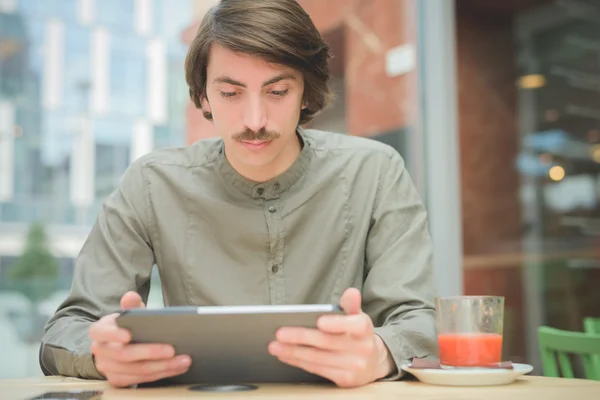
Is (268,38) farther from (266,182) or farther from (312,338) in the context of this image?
(312,338)

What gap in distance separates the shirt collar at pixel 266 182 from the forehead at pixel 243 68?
0.21 meters

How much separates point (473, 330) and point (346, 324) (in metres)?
0.24

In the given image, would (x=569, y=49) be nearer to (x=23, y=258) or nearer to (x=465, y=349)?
(x=23, y=258)

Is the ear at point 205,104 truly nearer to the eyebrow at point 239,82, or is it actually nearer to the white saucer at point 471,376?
the eyebrow at point 239,82

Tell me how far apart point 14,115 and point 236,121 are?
2.30 meters

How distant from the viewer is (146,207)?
1.71 m

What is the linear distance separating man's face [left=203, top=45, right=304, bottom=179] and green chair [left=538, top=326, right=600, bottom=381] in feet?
2.44

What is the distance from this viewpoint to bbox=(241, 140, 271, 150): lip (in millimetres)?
1566

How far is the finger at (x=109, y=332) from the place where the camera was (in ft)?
3.53

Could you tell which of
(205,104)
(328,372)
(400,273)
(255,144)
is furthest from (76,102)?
(328,372)

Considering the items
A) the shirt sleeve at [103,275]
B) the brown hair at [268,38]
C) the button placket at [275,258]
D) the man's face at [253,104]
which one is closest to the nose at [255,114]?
the man's face at [253,104]

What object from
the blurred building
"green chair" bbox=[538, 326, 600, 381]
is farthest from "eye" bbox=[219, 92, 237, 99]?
the blurred building

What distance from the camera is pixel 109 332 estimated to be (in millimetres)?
1088

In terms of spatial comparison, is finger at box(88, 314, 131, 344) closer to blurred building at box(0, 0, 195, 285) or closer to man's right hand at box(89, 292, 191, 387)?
man's right hand at box(89, 292, 191, 387)
